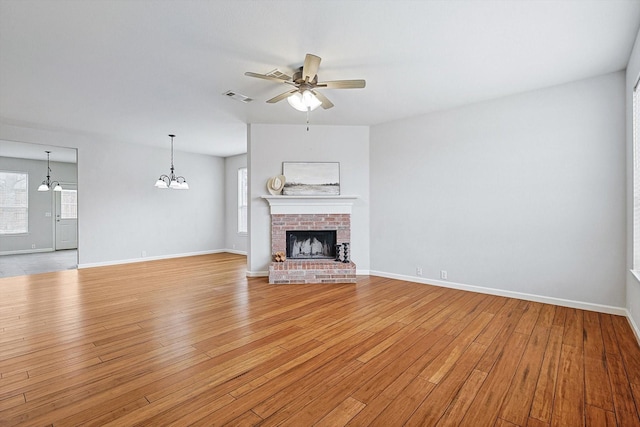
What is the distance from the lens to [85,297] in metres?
4.09

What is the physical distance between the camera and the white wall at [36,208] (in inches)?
325

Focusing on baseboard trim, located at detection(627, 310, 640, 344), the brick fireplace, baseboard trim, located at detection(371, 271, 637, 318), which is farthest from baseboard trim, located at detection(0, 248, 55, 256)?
baseboard trim, located at detection(627, 310, 640, 344)

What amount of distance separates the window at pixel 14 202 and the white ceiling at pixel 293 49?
5363 mm

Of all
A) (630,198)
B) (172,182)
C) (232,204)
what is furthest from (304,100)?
(232,204)

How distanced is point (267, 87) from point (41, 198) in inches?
361

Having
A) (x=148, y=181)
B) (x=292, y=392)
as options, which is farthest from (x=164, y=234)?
(x=292, y=392)

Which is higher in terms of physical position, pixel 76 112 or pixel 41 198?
pixel 76 112

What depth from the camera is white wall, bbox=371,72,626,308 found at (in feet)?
11.1

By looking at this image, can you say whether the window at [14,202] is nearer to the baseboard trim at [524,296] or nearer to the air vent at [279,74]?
the air vent at [279,74]

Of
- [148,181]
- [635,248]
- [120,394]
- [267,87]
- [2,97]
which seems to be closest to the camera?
[120,394]

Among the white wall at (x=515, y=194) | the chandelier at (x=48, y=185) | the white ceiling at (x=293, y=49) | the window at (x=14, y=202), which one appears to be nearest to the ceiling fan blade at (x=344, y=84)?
the white ceiling at (x=293, y=49)

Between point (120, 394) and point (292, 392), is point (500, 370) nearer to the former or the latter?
point (292, 392)

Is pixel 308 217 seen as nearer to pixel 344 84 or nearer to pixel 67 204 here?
pixel 344 84

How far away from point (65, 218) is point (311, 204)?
28.8 ft
